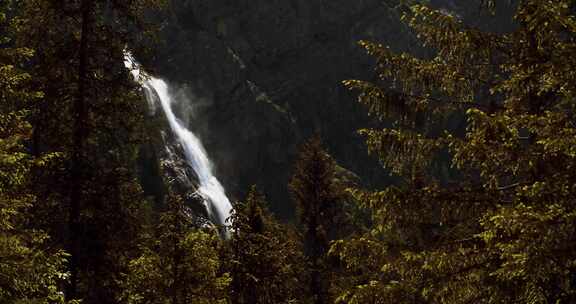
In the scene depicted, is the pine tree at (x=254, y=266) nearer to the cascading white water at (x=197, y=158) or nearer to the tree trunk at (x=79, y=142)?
the tree trunk at (x=79, y=142)

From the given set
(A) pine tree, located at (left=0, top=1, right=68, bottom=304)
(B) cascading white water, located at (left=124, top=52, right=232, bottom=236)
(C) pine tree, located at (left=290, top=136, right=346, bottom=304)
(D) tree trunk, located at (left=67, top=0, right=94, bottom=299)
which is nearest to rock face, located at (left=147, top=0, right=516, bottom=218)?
(B) cascading white water, located at (left=124, top=52, right=232, bottom=236)

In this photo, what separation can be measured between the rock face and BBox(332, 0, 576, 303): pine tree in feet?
241

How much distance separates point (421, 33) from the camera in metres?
8.35

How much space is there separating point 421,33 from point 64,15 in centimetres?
636

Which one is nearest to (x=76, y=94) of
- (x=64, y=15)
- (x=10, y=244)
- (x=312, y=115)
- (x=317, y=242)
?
(x=64, y=15)

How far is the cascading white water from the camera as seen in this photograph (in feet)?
206

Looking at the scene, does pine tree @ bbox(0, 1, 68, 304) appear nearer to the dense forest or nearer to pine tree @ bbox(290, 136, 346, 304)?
the dense forest

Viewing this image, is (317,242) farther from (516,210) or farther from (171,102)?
(171,102)

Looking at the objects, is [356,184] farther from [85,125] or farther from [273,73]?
[273,73]

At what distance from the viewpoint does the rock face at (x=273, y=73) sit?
85.8 meters

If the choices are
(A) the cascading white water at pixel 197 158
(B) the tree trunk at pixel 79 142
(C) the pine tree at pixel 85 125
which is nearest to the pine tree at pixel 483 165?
(C) the pine tree at pixel 85 125

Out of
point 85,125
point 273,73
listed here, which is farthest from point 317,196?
point 273,73

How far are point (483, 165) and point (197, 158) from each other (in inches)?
2574

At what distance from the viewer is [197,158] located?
7125 cm
